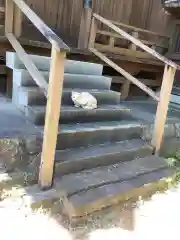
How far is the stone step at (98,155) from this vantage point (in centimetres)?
298

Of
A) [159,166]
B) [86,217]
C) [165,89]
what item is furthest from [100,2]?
[86,217]

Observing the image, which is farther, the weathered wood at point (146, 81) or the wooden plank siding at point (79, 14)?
the weathered wood at point (146, 81)

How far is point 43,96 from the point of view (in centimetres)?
360

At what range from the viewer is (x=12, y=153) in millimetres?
2816

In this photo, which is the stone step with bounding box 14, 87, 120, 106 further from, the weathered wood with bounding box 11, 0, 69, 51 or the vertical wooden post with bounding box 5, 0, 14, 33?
the vertical wooden post with bounding box 5, 0, 14, 33

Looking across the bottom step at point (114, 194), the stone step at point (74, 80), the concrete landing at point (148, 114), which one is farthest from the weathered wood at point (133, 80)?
the bottom step at point (114, 194)

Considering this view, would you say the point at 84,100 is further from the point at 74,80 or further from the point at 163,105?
the point at 163,105

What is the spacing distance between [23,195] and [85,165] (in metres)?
0.83

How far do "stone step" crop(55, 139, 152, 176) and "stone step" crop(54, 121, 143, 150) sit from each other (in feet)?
0.23

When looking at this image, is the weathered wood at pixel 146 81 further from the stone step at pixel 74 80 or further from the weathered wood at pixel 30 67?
the weathered wood at pixel 30 67

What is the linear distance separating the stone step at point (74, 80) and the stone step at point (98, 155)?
3.91 ft

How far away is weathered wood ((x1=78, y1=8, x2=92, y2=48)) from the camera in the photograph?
4.79 meters

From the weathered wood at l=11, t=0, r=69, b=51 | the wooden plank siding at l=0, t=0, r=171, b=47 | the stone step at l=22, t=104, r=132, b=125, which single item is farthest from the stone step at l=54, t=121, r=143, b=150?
the wooden plank siding at l=0, t=0, r=171, b=47

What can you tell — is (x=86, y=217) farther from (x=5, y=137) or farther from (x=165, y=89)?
(x=165, y=89)
